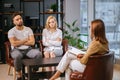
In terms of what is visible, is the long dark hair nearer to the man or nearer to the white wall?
the man

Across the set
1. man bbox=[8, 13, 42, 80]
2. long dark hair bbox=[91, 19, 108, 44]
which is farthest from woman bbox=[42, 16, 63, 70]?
long dark hair bbox=[91, 19, 108, 44]

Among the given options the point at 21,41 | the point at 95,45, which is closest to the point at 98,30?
the point at 95,45

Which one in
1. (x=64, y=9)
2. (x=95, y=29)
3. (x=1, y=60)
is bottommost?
(x=1, y=60)

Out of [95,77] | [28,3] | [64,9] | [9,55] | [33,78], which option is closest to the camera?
[95,77]

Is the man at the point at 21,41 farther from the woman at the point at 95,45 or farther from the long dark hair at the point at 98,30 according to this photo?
the long dark hair at the point at 98,30

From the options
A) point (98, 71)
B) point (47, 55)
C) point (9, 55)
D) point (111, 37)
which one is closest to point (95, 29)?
point (98, 71)

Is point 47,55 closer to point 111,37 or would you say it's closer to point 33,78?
point 33,78

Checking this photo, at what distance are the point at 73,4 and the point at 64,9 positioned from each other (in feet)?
0.96

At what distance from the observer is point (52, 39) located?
5.21 metres

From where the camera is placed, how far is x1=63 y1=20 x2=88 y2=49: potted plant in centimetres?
660

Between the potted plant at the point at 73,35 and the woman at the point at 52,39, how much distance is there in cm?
141

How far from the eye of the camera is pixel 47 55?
5016mm

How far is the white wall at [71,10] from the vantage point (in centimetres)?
702

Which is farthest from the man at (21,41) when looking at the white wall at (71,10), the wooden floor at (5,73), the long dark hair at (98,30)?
the white wall at (71,10)
